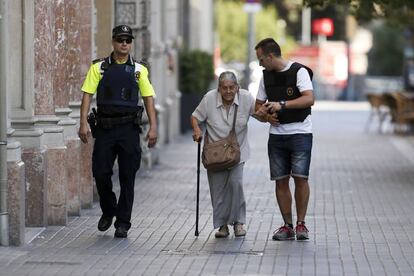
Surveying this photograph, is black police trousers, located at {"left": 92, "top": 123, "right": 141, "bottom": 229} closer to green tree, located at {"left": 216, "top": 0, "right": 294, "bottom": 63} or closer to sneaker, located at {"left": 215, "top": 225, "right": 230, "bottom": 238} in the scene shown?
sneaker, located at {"left": 215, "top": 225, "right": 230, "bottom": 238}

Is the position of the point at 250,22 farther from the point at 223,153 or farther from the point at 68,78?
the point at 223,153

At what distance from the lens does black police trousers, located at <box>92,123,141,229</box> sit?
12.3 meters

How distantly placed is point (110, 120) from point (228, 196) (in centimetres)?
134

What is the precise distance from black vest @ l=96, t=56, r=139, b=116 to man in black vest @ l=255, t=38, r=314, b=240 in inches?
45.9

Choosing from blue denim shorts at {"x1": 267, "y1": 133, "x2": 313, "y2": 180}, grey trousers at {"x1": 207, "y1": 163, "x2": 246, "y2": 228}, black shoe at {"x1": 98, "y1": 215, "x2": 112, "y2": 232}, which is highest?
blue denim shorts at {"x1": 267, "y1": 133, "x2": 313, "y2": 180}

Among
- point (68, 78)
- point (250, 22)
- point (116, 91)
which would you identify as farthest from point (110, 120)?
point (250, 22)

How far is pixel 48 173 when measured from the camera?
1325cm

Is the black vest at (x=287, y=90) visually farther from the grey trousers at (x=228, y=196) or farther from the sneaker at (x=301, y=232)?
the sneaker at (x=301, y=232)

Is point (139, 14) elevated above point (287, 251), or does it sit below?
above

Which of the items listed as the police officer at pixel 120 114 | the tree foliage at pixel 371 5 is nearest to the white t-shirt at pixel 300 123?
the police officer at pixel 120 114

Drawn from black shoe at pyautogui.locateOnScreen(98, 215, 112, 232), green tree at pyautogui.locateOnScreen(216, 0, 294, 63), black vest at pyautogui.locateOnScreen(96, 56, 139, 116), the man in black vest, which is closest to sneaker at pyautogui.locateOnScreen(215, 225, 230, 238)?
the man in black vest

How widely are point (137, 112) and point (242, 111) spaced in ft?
3.18

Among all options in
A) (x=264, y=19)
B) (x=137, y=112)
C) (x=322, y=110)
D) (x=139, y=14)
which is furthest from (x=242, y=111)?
(x=264, y=19)

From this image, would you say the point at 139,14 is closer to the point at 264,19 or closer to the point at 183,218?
the point at 183,218
